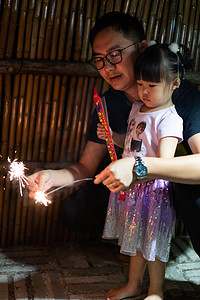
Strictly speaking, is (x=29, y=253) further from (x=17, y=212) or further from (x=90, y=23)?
(x=90, y=23)

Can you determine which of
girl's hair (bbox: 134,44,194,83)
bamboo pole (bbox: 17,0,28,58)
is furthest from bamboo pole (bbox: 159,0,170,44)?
bamboo pole (bbox: 17,0,28,58)

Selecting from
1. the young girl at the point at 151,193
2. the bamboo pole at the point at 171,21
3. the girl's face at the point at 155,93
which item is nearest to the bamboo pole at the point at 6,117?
the young girl at the point at 151,193

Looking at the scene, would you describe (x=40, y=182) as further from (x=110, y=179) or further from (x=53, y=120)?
(x=53, y=120)

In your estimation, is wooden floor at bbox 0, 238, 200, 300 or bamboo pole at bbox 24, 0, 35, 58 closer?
wooden floor at bbox 0, 238, 200, 300

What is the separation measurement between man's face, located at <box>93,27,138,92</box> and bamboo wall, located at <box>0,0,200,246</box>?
0.48 m

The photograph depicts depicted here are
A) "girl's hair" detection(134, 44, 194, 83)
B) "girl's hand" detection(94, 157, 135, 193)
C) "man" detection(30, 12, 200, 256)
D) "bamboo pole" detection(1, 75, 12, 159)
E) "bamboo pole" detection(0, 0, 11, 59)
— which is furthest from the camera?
"bamboo pole" detection(1, 75, 12, 159)

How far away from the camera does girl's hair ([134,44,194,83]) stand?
164 centimetres

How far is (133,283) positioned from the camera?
1.94 meters

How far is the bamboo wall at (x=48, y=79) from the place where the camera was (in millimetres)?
2221

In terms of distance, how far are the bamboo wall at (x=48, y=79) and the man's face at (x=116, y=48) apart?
1.57 feet

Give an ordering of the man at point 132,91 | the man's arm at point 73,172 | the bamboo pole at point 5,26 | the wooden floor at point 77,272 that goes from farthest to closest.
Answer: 1. the bamboo pole at point 5,26
2. the wooden floor at point 77,272
3. the man's arm at point 73,172
4. the man at point 132,91

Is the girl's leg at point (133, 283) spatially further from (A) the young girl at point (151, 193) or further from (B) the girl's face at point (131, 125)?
(B) the girl's face at point (131, 125)

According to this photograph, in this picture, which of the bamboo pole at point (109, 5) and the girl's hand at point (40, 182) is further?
the bamboo pole at point (109, 5)

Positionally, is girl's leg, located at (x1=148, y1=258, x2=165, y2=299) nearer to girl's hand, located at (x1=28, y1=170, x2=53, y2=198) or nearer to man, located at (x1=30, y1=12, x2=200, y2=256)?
man, located at (x1=30, y1=12, x2=200, y2=256)
